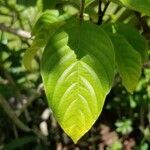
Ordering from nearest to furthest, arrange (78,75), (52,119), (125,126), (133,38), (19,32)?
1. (78,75)
2. (133,38)
3. (19,32)
4. (125,126)
5. (52,119)

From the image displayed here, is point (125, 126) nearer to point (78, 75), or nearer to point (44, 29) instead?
point (44, 29)

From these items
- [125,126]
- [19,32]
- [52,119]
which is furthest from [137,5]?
[52,119]

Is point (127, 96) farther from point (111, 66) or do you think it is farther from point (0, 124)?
point (111, 66)

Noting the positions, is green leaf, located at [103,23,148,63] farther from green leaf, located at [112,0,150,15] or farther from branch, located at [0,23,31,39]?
branch, located at [0,23,31,39]

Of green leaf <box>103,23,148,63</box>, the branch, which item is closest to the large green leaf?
green leaf <box>103,23,148,63</box>

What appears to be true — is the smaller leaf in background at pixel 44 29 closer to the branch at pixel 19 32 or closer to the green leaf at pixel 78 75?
the green leaf at pixel 78 75
